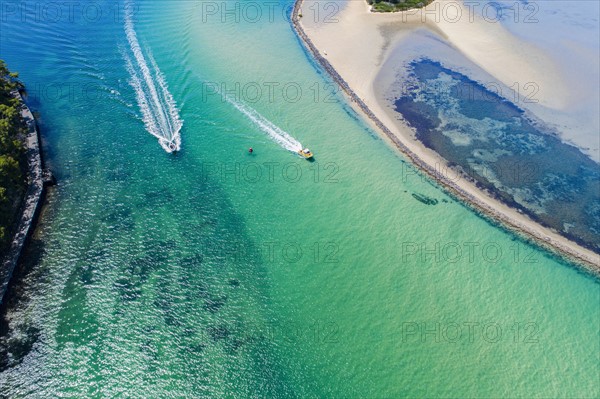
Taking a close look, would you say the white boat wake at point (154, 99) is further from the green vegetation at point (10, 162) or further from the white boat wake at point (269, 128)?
the green vegetation at point (10, 162)

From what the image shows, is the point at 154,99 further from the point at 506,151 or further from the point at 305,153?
the point at 506,151

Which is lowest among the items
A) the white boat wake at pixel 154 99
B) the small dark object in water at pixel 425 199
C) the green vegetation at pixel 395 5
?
the small dark object in water at pixel 425 199

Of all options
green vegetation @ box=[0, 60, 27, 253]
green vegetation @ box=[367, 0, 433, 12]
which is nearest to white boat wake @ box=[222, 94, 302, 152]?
green vegetation @ box=[0, 60, 27, 253]

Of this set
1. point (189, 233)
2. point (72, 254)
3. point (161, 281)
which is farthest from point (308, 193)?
point (72, 254)

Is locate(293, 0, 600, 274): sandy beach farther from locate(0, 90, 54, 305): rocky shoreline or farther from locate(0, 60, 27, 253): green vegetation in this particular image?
locate(0, 60, 27, 253): green vegetation

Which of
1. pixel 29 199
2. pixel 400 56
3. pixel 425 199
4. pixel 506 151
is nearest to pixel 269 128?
pixel 425 199

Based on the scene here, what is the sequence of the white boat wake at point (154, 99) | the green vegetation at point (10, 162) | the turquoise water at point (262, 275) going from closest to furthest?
the turquoise water at point (262, 275) → the green vegetation at point (10, 162) → the white boat wake at point (154, 99)

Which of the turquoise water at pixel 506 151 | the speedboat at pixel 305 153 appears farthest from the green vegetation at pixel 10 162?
the turquoise water at pixel 506 151
